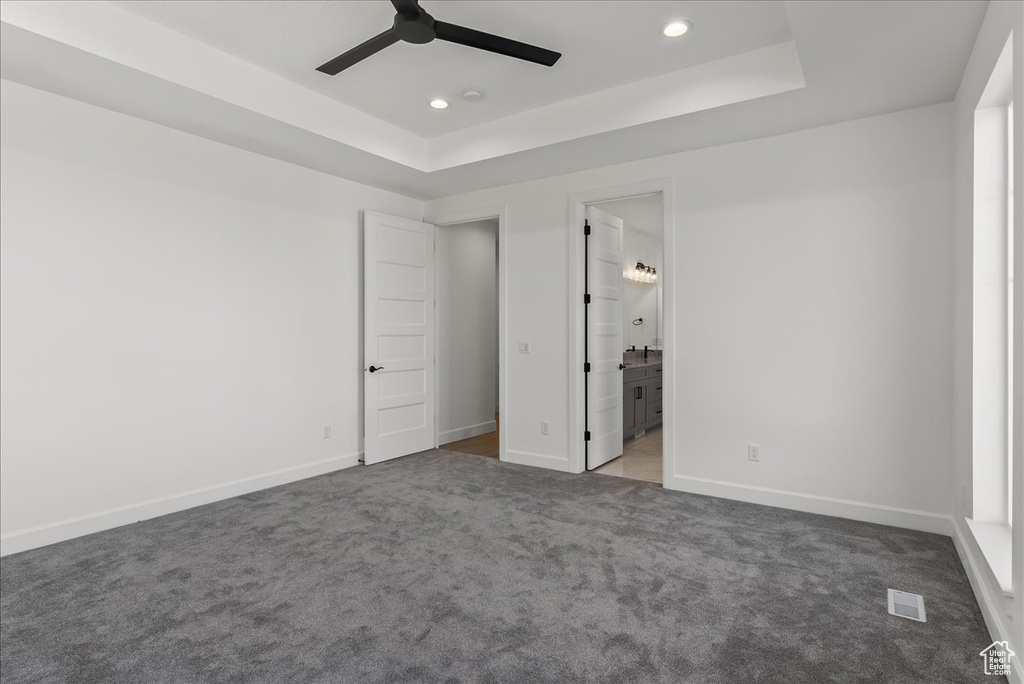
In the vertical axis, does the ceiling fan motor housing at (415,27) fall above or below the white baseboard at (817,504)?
above

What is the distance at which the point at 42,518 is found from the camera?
10.2 feet

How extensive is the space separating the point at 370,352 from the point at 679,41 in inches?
136

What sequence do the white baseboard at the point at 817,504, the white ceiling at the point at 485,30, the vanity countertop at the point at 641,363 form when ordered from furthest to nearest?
the vanity countertop at the point at 641,363, the white baseboard at the point at 817,504, the white ceiling at the point at 485,30

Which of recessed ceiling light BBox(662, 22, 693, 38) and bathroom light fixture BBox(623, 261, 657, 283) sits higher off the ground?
recessed ceiling light BBox(662, 22, 693, 38)

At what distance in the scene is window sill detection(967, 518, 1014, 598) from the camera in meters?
1.93

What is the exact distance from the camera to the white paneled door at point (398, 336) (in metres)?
4.93

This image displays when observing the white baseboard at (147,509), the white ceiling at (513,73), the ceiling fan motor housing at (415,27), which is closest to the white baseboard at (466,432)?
the white baseboard at (147,509)

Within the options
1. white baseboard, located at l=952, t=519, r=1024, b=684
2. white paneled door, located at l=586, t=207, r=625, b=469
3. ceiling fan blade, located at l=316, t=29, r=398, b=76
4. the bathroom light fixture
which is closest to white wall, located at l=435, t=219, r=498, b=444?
white paneled door, located at l=586, t=207, r=625, b=469

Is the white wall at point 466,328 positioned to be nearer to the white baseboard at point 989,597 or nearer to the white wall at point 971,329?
the white wall at point 971,329

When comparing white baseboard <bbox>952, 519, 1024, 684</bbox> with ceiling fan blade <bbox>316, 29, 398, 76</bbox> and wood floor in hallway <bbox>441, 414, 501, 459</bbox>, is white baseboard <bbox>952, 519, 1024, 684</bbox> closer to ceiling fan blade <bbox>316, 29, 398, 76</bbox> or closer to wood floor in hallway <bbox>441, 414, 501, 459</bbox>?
ceiling fan blade <bbox>316, 29, 398, 76</bbox>

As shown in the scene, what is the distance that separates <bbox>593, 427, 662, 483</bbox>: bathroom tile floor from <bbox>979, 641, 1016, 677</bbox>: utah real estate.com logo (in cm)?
244

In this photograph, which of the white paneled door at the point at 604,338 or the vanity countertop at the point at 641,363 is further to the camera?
the vanity countertop at the point at 641,363

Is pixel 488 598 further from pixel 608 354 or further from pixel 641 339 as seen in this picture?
pixel 641 339

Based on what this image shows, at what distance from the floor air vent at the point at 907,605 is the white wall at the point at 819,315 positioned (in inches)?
41.5
